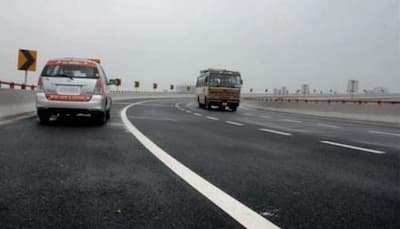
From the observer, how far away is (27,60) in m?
21.2

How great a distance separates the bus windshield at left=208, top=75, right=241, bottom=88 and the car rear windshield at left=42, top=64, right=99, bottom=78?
67.8 ft

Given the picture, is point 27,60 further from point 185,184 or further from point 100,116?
point 185,184

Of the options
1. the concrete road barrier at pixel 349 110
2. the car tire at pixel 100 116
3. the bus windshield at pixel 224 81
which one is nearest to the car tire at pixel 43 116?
the car tire at pixel 100 116

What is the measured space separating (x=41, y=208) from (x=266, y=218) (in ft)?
6.64

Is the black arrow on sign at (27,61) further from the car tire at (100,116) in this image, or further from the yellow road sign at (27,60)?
the car tire at (100,116)

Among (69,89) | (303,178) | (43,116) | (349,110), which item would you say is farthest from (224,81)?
(303,178)

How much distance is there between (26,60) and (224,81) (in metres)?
15.9

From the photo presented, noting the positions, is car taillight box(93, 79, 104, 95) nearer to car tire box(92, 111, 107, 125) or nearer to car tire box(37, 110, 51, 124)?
car tire box(92, 111, 107, 125)

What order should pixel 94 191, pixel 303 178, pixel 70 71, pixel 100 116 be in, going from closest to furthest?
pixel 94 191, pixel 303 178, pixel 70 71, pixel 100 116

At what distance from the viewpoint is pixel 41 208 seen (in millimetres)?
4414

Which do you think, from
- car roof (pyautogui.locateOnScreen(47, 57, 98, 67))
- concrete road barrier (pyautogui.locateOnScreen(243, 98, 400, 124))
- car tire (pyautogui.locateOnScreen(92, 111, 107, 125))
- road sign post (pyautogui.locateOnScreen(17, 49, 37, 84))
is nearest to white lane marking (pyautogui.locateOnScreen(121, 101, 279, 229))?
car tire (pyautogui.locateOnScreen(92, 111, 107, 125))

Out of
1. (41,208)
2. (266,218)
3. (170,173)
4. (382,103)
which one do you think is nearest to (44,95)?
(170,173)

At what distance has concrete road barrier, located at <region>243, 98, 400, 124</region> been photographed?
23500 mm

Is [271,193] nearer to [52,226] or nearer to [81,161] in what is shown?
[52,226]
